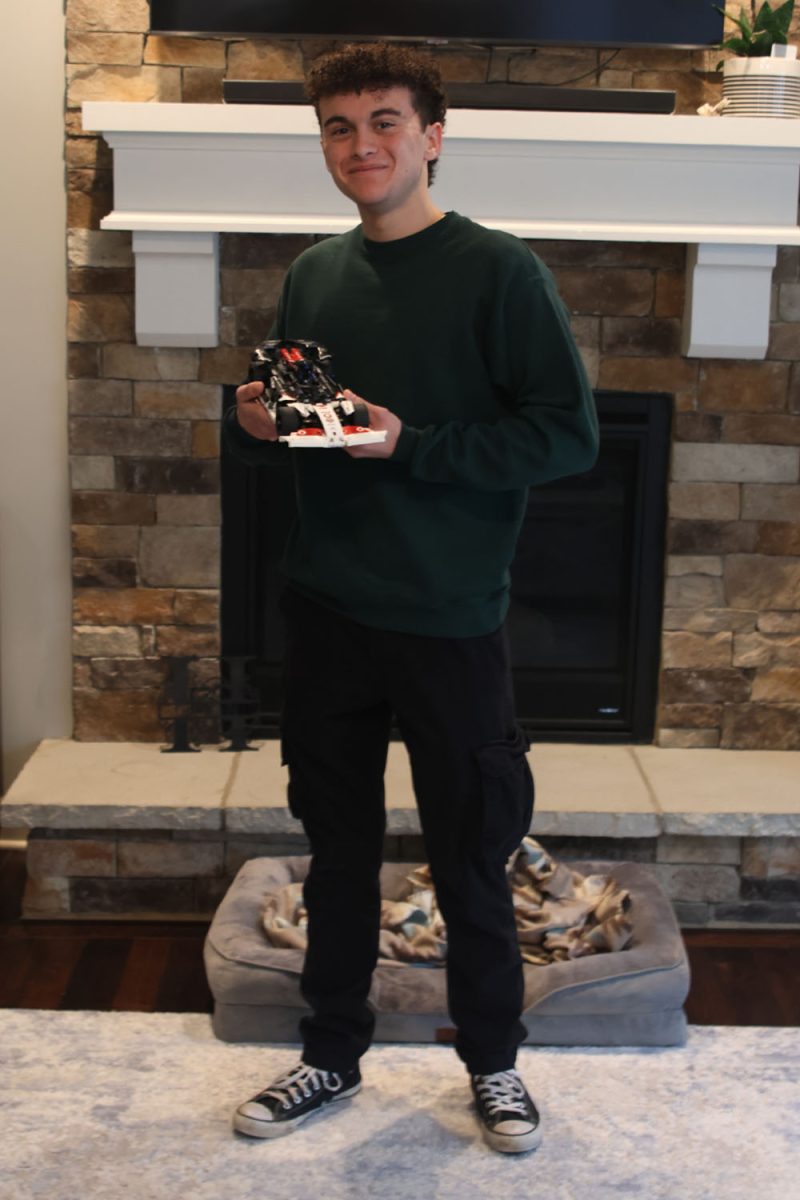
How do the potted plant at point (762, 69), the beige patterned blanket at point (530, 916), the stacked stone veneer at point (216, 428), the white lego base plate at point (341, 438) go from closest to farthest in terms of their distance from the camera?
the white lego base plate at point (341, 438) < the beige patterned blanket at point (530, 916) < the potted plant at point (762, 69) < the stacked stone veneer at point (216, 428)

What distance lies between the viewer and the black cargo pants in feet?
6.47

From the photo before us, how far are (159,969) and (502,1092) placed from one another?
853 millimetres

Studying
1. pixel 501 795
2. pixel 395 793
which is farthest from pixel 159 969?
pixel 501 795

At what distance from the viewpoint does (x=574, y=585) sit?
323 cm

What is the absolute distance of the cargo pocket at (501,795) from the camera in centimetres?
197

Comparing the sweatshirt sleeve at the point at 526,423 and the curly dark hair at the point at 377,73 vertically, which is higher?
the curly dark hair at the point at 377,73

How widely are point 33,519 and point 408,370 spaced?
1.44 meters

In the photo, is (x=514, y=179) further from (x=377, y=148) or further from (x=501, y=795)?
(x=501, y=795)

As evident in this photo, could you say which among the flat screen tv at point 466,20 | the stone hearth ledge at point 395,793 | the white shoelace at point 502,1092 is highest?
the flat screen tv at point 466,20

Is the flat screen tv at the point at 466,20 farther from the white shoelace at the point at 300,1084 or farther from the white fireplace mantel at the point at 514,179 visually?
the white shoelace at the point at 300,1084

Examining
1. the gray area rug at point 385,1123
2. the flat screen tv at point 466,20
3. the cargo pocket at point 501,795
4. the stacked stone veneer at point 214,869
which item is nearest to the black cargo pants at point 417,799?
the cargo pocket at point 501,795

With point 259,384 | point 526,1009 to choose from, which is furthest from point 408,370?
point 526,1009

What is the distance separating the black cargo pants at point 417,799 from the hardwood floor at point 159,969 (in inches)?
21.1

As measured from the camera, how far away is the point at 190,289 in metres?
2.92
